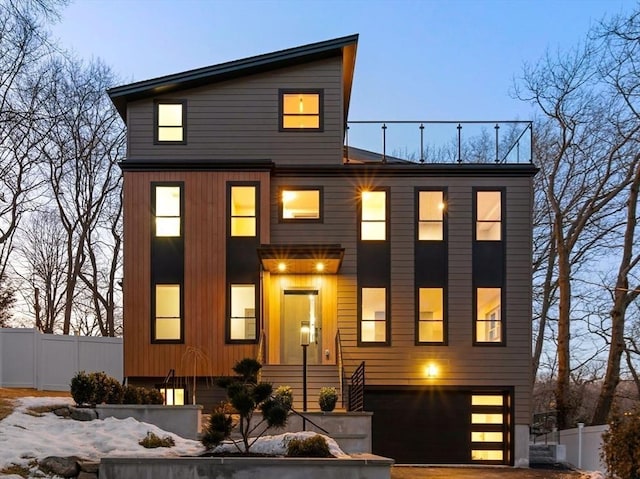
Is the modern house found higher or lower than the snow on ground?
higher

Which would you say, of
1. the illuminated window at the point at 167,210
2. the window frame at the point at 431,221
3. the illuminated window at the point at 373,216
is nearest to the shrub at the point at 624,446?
the window frame at the point at 431,221

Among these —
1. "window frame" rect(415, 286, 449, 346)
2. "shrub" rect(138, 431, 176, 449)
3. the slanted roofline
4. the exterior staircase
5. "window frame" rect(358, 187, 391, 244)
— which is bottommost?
"shrub" rect(138, 431, 176, 449)

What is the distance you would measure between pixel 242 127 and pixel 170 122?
190 centimetres

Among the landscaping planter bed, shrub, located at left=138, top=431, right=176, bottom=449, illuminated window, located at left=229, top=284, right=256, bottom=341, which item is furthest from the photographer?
illuminated window, located at left=229, top=284, right=256, bottom=341

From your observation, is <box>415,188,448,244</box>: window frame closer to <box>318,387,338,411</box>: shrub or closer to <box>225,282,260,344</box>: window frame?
<box>225,282,260,344</box>: window frame

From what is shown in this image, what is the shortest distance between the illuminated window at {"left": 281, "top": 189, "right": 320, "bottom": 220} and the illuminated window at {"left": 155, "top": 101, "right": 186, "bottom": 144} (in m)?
3.15

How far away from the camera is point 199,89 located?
53.4 ft

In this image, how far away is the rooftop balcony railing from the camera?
645 inches

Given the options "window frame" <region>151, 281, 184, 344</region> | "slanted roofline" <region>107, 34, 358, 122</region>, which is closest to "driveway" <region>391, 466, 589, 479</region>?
"window frame" <region>151, 281, 184, 344</region>

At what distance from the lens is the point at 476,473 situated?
14.1m

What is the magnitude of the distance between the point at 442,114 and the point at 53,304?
13421 centimetres

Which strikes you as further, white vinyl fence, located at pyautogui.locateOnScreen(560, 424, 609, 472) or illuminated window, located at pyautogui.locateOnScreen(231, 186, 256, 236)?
illuminated window, located at pyautogui.locateOnScreen(231, 186, 256, 236)

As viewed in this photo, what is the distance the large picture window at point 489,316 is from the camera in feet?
51.5

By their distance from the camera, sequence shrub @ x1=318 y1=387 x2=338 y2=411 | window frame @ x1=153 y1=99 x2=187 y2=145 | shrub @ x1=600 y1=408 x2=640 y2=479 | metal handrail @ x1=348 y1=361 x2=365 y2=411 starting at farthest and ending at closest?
window frame @ x1=153 y1=99 x2=187 y2=145
metal handrail @ x1=348 y1=361 x2=365 y2=411
shrub @ x1=318 y1=387 x2=338 y2=411
shrub @ x1=600 y1=408 x2=640 y2=479
